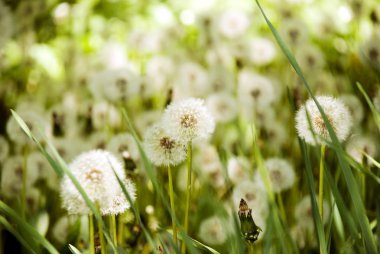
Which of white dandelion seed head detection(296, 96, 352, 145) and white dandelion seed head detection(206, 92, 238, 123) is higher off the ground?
white dandelion seed head detection(206, 92, 238, 123)

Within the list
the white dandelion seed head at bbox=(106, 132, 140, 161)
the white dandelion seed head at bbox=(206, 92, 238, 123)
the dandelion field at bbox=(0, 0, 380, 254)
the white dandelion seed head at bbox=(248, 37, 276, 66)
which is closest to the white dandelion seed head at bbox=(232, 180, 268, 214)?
the dandelion field at bbox=(0, 0, 380, 254)

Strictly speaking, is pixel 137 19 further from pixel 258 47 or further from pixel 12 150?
pixel 12 150

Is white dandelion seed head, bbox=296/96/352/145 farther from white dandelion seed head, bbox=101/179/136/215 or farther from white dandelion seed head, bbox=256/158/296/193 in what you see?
white dandelion seed head, bbox=256/158/296/193

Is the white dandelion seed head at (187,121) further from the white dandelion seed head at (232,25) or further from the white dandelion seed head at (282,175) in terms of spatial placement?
the white dandelion seed head at (232,25)

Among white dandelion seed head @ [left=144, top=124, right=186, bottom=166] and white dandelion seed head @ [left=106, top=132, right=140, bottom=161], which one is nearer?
white dandelion seed head @ [left=144, top=124, right=186, bottom=166]

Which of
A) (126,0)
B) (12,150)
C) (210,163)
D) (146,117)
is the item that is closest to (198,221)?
(210,163)

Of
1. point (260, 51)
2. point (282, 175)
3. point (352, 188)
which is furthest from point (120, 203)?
point (260, 51)
